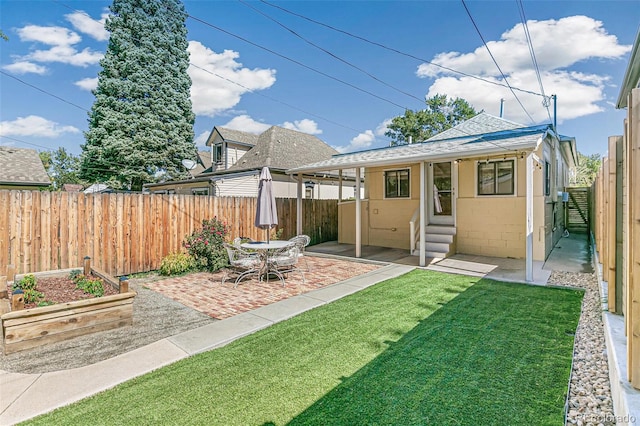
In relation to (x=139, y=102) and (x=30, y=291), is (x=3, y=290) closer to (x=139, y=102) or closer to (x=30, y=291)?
(x=30, y=291)

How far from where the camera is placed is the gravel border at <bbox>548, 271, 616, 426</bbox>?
94.4 inches

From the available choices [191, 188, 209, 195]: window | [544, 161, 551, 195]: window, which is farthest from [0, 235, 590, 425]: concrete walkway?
[191, 188, 209, 195]: window

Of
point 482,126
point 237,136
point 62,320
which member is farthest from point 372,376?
point 237,136

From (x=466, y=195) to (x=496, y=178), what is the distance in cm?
95

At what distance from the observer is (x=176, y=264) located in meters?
8.10

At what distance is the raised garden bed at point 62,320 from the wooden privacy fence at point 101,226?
2.74m

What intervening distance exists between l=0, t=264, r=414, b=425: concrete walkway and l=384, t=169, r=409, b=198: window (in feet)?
22.8

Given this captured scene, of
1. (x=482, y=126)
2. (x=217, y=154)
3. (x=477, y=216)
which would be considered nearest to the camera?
(x=477, y=216)

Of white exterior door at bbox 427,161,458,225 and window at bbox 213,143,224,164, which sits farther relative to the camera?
window at bbox 213,143,224,164

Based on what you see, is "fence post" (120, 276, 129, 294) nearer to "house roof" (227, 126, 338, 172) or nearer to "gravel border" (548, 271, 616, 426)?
"gravel border" (548, 271, 616, 426)

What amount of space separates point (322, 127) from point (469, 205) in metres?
11.3

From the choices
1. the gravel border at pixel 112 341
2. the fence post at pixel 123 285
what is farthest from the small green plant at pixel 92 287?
the gravel border at pixel 112 341

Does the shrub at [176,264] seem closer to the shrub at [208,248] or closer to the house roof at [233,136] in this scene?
the shrub at [208,248]

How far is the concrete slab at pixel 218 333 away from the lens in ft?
13.1
